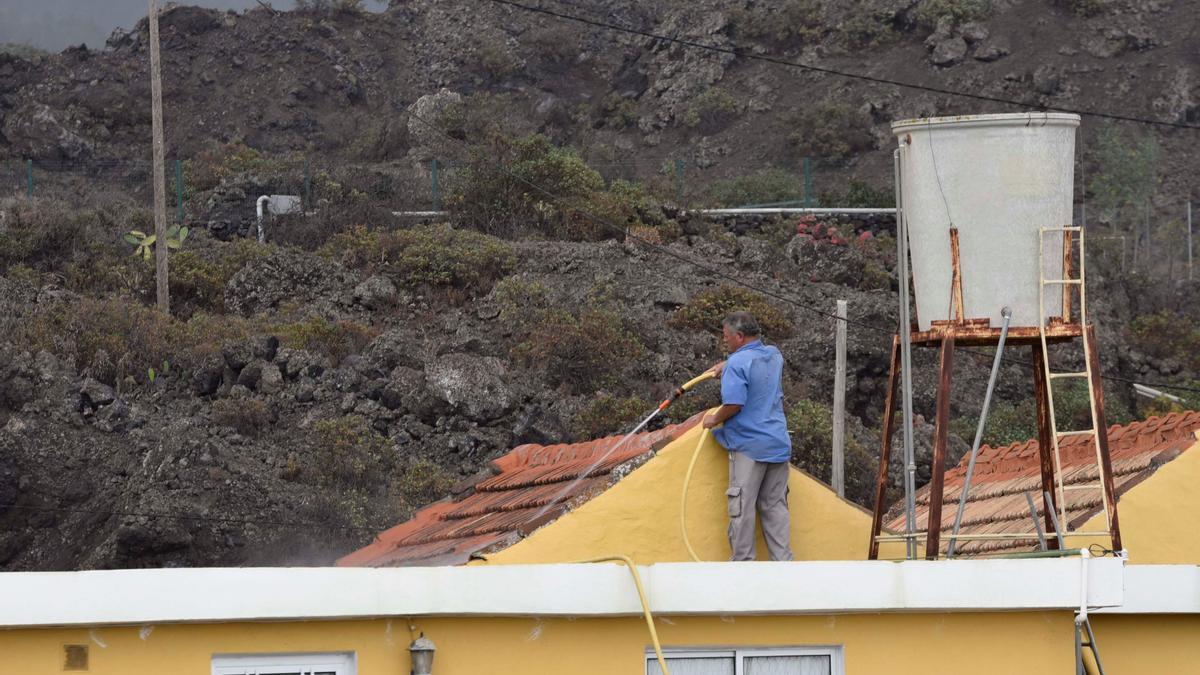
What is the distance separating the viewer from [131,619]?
6.59m

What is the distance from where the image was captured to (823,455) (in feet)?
81.7

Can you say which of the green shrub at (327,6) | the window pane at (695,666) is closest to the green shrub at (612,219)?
the green shrub at (327,6)

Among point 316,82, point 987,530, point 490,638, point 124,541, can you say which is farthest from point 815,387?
point 316,82

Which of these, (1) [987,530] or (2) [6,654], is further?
(1) [987,530]

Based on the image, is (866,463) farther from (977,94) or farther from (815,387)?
(977,94)

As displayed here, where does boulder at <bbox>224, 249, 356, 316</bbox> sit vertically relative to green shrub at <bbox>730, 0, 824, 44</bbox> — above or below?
below

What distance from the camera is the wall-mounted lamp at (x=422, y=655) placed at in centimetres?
695

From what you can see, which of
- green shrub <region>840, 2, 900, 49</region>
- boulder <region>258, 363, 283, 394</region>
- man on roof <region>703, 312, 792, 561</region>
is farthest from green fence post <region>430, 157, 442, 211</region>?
man on roof <region>703, 312, 792, 561</region>

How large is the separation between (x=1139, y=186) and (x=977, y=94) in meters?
6.14

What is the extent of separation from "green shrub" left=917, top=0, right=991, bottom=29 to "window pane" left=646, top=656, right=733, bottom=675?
149ft

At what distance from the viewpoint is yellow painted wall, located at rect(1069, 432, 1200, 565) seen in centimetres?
927

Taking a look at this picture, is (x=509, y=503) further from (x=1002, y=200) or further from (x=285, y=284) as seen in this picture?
(x=285, y=284)

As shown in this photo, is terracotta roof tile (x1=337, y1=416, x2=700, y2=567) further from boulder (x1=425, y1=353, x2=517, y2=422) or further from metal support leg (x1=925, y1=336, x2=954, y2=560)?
boulder (x1=425, y1=353, x2=517, y2=422)

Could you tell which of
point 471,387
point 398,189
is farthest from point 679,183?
point 471,387
